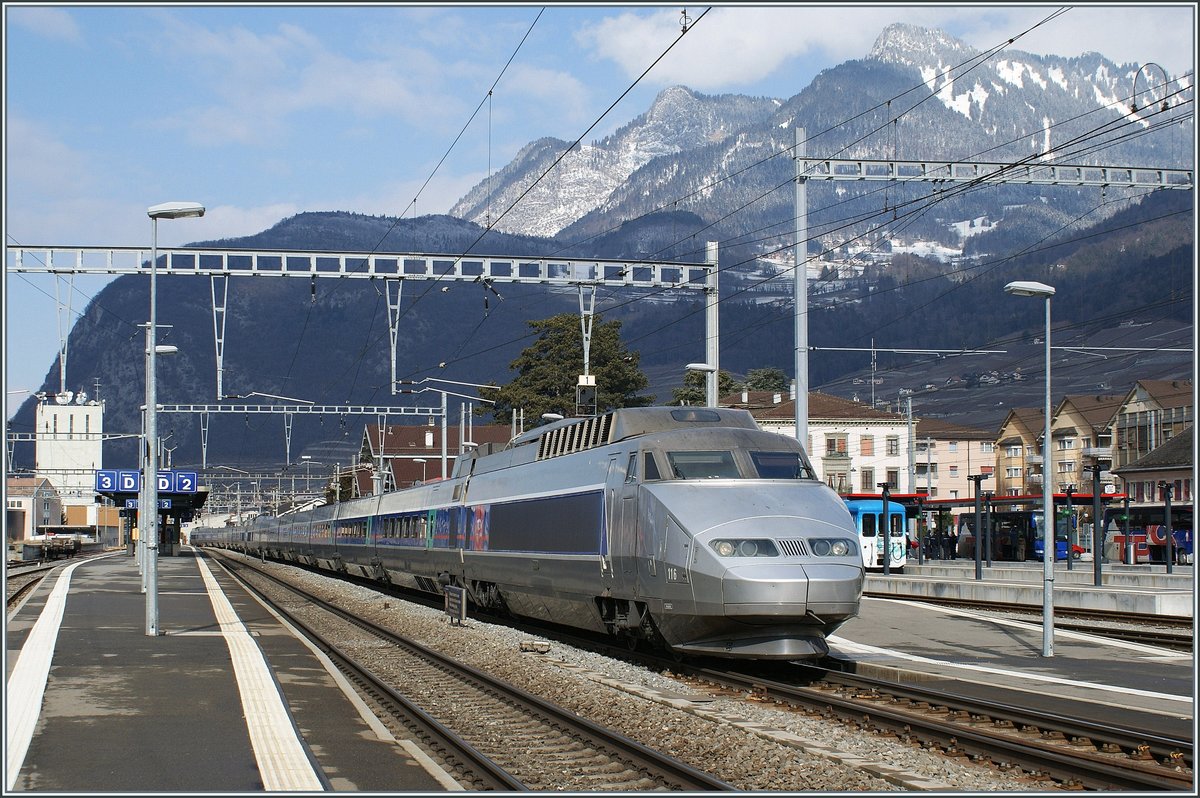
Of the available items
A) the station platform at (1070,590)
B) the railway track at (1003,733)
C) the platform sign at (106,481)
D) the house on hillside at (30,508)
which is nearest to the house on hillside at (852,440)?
the platform sign at (106,481)

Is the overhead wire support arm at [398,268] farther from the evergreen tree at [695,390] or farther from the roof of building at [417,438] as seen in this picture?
the roof of building at [417,438]

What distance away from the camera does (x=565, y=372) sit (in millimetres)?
85438

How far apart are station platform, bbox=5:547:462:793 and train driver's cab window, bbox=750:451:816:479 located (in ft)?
21.5

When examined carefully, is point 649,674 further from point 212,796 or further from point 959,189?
point 959,189

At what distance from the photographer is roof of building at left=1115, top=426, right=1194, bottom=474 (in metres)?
73.4

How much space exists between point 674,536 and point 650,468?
5.42 feet

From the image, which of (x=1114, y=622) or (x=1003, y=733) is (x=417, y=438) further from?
(x=1003, y=733)

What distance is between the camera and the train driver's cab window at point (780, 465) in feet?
61.9

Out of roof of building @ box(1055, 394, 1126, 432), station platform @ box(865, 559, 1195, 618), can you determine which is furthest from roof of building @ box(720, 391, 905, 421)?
station platform @ box(865, 559, 1195, 618)

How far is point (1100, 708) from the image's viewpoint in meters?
14.9

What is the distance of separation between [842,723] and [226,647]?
1103 centimetres

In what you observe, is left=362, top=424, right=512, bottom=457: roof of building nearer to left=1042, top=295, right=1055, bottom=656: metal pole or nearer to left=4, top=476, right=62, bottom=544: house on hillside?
left=4, top=476, right=62, bottom=544: house on hillside

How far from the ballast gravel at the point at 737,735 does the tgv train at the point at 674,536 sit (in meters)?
1.06

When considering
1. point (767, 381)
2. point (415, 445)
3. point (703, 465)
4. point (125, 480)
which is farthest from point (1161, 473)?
point (767, 381)
